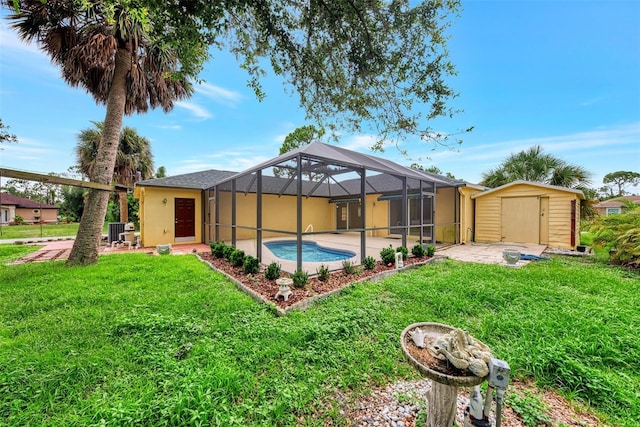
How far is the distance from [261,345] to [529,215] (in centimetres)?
1269

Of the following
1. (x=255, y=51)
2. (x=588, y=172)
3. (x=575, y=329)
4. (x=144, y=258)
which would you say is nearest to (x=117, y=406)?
(x=255, y=51)

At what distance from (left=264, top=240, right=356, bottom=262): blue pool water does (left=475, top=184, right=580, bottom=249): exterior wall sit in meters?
7.19

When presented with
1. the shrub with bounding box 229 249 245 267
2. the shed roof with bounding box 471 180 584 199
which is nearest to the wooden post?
the shrub with bounding box 229 249 245 267

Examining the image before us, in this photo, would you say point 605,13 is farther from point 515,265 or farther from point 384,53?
point 515,265

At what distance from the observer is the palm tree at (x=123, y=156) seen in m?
15.4

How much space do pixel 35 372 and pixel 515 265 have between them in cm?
953

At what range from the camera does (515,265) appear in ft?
22.7

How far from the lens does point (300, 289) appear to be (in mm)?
5109

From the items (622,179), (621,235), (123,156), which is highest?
(622,179)

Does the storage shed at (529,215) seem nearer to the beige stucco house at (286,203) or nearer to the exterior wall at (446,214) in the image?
the exterior wall at (446,214)

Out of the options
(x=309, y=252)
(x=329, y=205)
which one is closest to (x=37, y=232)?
(x=309, y=252)

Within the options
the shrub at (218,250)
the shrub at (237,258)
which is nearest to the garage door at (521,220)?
the shrub at (237,258)

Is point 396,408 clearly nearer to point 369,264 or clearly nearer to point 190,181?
point 369,264

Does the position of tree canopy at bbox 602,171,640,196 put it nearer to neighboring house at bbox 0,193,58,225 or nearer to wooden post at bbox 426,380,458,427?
wooden post at bbox 426,380,458,427
